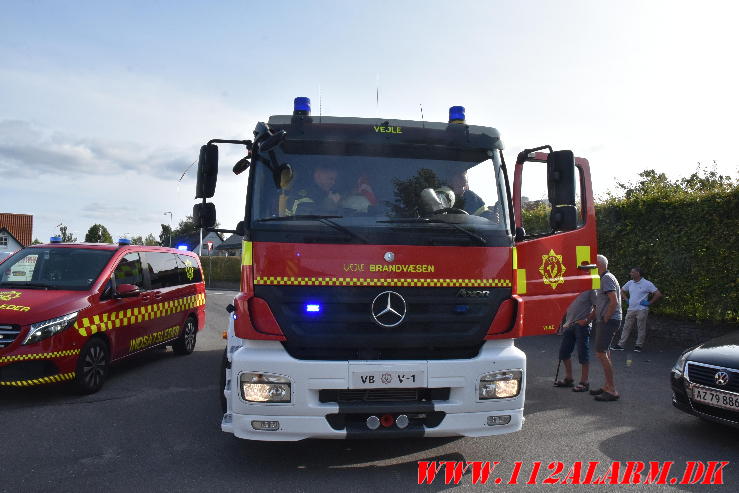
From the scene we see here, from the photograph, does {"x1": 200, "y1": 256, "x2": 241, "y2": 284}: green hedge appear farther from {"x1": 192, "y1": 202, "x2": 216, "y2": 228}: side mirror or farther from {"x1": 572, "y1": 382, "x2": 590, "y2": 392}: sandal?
{"x1": 192, "y1": 202, "x2": 216, "y2": 228}: side mirror

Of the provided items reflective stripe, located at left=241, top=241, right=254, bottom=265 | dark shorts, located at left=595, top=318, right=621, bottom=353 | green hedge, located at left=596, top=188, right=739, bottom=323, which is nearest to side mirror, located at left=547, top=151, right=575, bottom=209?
dark shorts, located at left=595, top=318, right=621, bottom=353

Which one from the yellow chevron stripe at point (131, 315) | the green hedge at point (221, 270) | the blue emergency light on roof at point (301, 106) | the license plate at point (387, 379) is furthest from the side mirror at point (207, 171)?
the green hedge at point (221, 270)

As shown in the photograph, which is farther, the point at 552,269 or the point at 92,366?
the point at 92,366

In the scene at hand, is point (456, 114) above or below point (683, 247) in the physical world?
above

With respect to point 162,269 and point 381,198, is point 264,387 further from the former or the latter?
point 162,269

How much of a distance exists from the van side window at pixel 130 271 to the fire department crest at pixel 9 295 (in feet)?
3.69

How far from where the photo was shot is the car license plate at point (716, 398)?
16.6 feet

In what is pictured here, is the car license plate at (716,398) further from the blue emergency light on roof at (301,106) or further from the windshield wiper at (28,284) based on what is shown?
the windshield wiper at (28,284)

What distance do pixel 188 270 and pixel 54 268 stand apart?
284cm

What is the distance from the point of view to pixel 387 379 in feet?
13.7

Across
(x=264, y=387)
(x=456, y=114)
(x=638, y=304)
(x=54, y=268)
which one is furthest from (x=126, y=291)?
(x=638, y=304)

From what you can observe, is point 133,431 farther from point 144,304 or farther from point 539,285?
point 539,285

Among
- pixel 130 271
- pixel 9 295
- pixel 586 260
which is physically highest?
pixel 586 260

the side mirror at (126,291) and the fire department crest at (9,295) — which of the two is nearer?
the fire department crest at (9,295)
